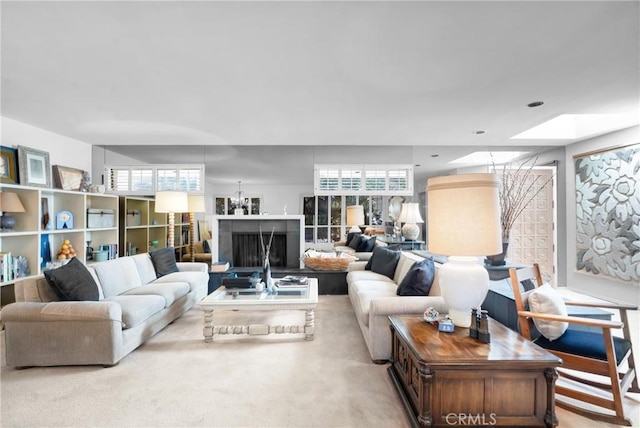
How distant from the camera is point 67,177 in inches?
171

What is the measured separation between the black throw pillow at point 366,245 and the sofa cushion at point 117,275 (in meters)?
3.40

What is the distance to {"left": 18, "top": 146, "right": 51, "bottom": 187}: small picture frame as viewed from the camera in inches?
141

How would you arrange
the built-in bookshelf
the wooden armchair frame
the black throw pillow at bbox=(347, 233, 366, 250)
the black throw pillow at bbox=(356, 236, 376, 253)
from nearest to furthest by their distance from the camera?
the wooden armchair frame, the built-in bookshelf, the black throw pillow at bbox=(356, 236, 376, 253), the black throw pillow at bbox=(347, 233, 366, 250)

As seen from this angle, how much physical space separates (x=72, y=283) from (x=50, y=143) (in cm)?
272

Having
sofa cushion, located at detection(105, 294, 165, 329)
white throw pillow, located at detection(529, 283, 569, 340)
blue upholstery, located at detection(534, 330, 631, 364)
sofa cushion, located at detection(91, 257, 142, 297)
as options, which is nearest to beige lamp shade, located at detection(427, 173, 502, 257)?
white throw pillow, located at detection(529, 283, 569, 340)

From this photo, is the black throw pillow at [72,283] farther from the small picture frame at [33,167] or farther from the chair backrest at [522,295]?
the chair backrest at [522,295]

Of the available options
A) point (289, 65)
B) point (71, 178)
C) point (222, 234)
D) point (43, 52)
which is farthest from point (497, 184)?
point (71, 178)

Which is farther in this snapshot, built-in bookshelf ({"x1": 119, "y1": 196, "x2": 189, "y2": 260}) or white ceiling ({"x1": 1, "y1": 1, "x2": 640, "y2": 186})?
built-in bookshelf ({"x1": 119, "y1": 196, "x2": 189, "y2": 260})

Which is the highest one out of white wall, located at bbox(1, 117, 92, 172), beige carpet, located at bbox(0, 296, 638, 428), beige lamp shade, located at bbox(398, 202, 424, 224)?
white wall, located at bbox(1, 117, 92, 172)

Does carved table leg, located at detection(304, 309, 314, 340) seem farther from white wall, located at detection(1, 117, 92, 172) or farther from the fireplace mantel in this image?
white wall, located at detection(1, 117, 92, 172)

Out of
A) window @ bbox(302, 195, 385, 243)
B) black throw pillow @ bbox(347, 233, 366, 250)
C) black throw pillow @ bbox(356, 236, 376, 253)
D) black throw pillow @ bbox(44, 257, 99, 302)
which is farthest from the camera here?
window @ bbox(302, 195, 385, 243)

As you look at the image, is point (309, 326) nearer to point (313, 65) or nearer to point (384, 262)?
point (384, 262)

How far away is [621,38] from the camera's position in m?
2.00

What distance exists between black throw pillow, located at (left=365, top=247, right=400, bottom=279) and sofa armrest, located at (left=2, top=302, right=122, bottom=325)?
2.99m
